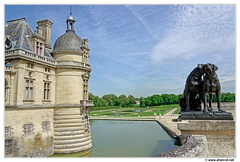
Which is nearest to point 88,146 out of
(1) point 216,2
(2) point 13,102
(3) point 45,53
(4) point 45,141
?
(4) point 45,141

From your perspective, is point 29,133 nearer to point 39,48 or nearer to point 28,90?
point 28,90

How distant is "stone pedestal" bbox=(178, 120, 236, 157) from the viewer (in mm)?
4594

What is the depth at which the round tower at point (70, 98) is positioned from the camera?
1498 centimetres

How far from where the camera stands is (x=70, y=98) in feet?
50.7

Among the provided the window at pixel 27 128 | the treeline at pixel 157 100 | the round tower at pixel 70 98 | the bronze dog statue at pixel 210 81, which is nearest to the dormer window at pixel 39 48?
the round tower at pixel 70 98

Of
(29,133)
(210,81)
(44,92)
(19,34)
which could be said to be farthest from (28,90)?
(210,81)

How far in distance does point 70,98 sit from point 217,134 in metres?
12.7

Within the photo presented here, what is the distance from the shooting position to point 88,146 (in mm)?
15797

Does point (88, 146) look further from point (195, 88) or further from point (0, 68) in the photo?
point (195, 88)

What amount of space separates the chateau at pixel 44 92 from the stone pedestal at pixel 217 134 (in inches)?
444

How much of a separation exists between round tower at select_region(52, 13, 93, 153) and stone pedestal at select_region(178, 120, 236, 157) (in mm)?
12157

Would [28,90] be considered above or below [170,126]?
above

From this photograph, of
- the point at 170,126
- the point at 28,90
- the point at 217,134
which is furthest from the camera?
the point at 170,126

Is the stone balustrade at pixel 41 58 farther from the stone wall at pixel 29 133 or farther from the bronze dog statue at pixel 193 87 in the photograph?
the bronze dog statue at pixel 193 87
